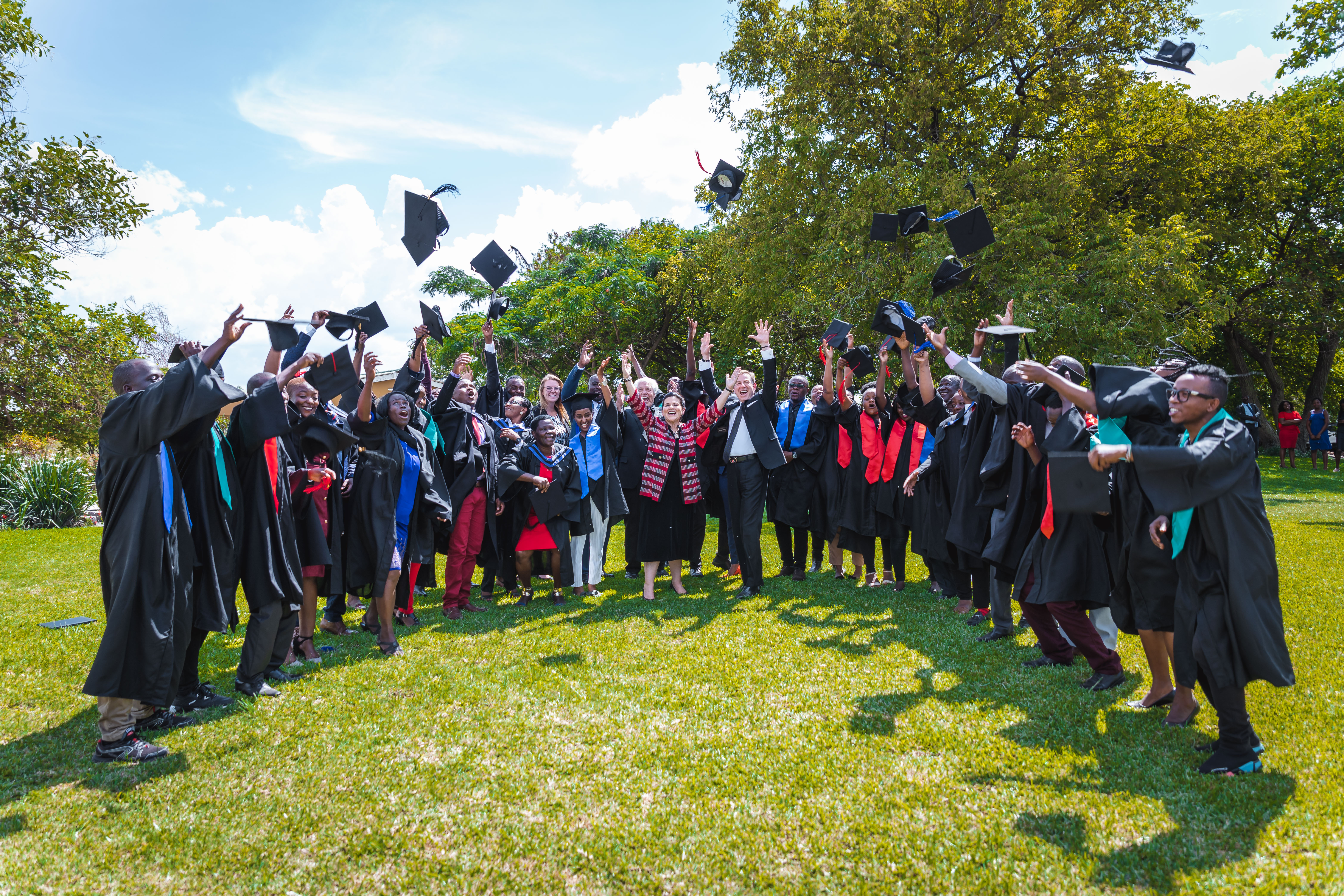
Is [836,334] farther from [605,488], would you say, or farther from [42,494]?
[42,494]

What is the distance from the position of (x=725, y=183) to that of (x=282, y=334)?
718cm

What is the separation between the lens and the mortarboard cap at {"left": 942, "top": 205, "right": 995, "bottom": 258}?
695 cm

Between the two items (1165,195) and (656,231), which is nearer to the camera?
(1165,195)

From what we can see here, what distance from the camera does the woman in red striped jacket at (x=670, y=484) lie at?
7.41 metres

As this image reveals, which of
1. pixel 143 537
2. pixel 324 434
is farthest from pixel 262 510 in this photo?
pixel 324 434

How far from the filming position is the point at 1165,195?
58.7 feet

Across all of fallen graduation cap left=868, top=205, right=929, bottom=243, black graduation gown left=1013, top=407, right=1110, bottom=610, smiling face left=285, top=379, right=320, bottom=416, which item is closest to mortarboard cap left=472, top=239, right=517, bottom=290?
smiling face left=285, top=379, right=320, bottom=416

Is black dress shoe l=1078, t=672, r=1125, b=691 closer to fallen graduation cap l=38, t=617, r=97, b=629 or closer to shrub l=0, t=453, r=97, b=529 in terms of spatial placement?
fallen graduation cap l=38, t=617, r=97, b=629

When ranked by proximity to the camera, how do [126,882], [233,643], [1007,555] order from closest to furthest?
[126,882], [1007,555], [233,643]

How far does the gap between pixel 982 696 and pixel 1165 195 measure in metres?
18.4

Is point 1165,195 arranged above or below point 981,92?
below

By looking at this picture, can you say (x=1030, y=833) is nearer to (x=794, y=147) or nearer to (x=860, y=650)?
(x=860, y=650)

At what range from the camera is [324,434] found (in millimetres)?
5250

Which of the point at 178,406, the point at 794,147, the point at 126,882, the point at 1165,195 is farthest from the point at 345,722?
the point at 1165,195
